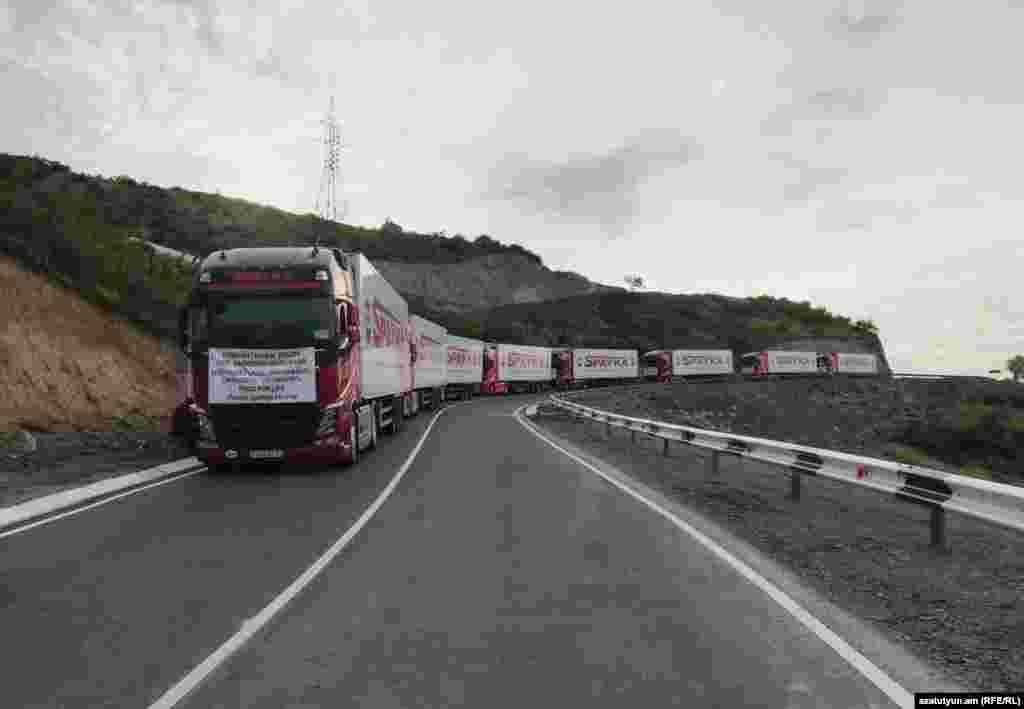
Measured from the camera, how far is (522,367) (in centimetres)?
5394

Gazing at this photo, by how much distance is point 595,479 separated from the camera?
1218cm

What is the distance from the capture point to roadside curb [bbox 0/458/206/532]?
871cm

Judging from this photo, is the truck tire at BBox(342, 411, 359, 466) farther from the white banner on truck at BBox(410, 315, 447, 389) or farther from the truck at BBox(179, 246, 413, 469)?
the white banner on truck at BBox(410, 315, 447, 389)

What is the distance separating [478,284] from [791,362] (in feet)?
141

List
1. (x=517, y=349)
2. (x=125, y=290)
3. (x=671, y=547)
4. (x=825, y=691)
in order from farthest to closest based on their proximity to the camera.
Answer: (x=517, y=349) < (x=125, y=290) < (x=671, y=547) < (x=825, y=691)

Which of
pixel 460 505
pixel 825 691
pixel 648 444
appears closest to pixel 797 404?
pixel 648 444

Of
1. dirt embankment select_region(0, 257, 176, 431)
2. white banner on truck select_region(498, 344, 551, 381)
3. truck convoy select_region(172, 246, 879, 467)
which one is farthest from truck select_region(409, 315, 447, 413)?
truck convoy select_region(172, 246, 879, 467)

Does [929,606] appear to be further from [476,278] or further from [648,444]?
[476,278]

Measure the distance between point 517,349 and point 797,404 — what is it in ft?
73.9

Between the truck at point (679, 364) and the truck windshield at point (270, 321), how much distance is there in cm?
5879

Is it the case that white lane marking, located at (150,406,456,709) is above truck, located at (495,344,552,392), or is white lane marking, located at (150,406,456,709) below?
below

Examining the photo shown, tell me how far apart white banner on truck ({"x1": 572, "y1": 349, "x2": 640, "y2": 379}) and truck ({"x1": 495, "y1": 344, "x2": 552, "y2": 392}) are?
3057 millimetres

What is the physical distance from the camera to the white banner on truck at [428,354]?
97.4 ft

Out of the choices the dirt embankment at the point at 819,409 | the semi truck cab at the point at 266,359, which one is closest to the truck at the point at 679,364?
the dirt embankment at the point at 819,409
